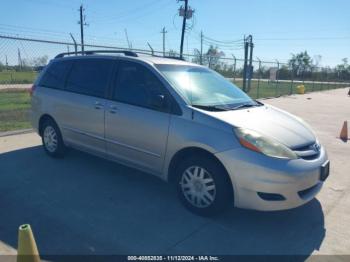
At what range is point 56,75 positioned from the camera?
17.3 ft

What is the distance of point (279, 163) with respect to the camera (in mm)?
3145

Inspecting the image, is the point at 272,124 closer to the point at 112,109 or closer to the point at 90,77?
the point at 112,109

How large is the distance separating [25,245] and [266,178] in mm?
2160

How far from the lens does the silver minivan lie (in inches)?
127

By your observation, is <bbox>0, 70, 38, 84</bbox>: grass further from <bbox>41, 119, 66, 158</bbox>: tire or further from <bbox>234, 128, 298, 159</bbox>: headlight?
<bbox>234, 128, 298, 159</bbox>: headlight

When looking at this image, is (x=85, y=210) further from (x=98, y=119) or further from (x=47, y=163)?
(x=47, y=163)

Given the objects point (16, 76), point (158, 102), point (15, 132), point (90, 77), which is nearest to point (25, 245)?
point (158, 102)

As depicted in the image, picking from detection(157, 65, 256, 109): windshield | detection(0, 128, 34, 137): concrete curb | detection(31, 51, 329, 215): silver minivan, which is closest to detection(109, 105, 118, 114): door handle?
detection(31, 51, 329, 215): silver minivan

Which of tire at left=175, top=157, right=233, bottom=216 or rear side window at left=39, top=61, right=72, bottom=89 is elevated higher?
rear side window at left=39, top=61, right=72, bottom=89

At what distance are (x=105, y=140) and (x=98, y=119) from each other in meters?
0.31

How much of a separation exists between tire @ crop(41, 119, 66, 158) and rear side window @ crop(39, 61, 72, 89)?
62 cm

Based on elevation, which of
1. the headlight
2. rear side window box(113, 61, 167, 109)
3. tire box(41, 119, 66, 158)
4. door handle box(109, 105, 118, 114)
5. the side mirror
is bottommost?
tire box(41, 119, 66, 158)

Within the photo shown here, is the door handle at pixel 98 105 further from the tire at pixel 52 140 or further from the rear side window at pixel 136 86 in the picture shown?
the tire at pixel 52 140

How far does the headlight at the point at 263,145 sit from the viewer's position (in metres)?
3.21
